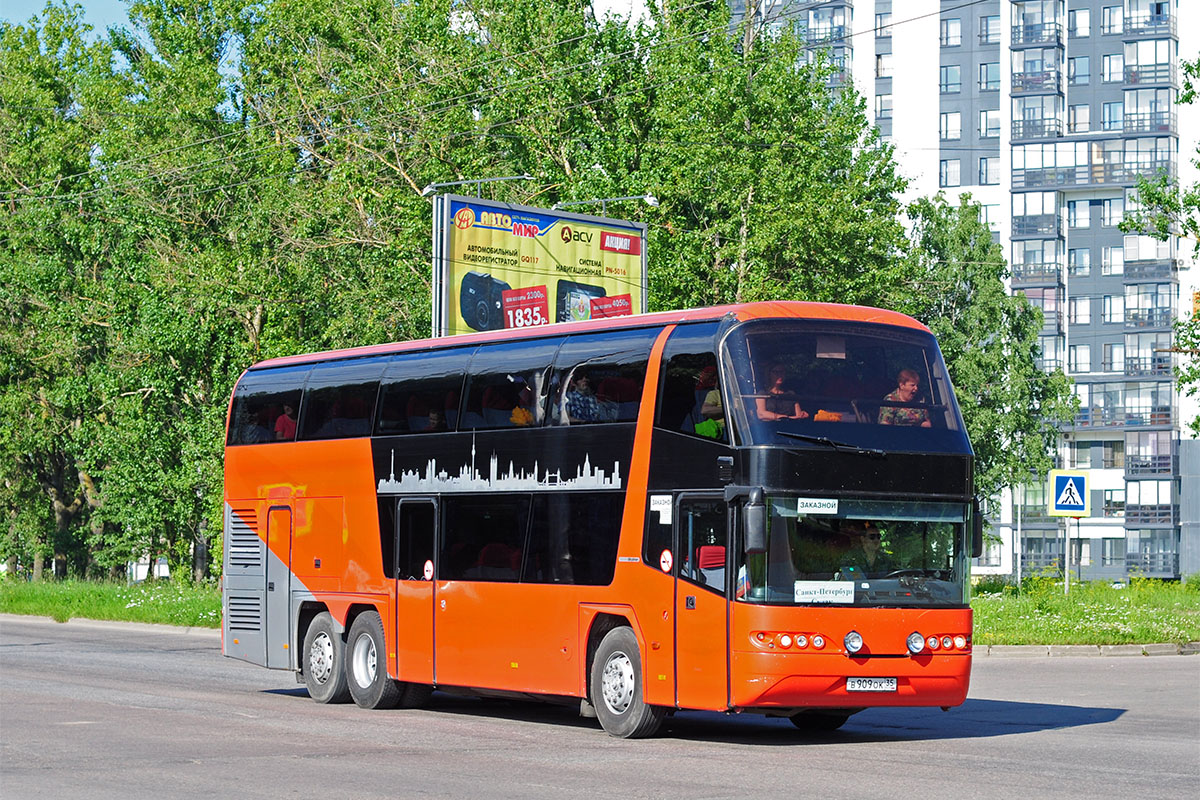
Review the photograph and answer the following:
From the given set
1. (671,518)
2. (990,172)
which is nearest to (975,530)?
(671,518)

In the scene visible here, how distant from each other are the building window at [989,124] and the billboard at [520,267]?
68.1m

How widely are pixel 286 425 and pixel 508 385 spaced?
4.49m

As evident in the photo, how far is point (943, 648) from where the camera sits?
15.6 meters

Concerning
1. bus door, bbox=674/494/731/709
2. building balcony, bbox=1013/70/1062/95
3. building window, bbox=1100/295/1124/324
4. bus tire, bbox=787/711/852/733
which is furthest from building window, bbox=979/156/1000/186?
bus door, bbox=674/494/731/709

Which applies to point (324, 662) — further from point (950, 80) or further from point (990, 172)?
point (950, 80)

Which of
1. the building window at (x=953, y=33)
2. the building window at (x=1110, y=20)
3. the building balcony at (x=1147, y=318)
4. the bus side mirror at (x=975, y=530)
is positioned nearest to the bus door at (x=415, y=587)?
the bus side mirror at (x=975, y=530)

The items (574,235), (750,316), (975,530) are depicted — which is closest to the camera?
(750,316)

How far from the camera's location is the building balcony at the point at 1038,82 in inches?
3880

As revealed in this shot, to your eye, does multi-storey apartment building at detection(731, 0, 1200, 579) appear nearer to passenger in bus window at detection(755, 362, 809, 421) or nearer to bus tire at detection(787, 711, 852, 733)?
bus tire at detection(787, 711, 852, 733)

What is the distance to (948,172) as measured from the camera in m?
101

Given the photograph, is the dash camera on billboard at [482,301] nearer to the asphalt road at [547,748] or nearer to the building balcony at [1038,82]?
the asphalt road at [547,748]

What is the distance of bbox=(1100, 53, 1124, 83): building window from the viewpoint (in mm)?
98000

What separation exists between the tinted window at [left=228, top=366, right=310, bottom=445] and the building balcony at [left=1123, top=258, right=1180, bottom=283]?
8114 centimetres

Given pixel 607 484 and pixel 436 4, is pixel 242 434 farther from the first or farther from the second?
pixel 436 4
